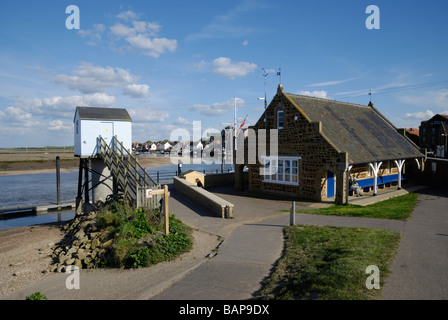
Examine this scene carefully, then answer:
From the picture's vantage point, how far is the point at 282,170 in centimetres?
2084

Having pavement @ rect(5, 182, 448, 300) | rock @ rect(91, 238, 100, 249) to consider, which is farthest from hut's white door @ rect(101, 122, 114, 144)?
rock @ rect(91, 238, 100, 249)

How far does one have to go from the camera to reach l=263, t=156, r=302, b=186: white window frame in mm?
19980

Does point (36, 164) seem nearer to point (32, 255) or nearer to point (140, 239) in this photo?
point (32, 255)

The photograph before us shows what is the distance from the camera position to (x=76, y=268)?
1112cm

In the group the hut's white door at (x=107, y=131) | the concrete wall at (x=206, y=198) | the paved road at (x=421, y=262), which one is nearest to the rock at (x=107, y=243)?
the concrete wall at (x=206, y=198)

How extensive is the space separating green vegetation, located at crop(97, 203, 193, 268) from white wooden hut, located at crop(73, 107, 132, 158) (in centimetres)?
659

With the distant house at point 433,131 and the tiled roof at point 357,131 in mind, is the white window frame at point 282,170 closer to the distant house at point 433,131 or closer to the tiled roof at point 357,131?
the tiled roof at point 357,131

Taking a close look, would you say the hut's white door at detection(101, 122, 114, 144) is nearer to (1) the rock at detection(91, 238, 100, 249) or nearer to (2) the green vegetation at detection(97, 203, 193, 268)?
(2) the green vegetation at detection(97, 203, 193, 268)

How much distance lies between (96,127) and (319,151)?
13.2 m

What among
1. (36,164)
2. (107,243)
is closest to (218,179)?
(107,243)

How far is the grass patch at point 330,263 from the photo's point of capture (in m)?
6.58
